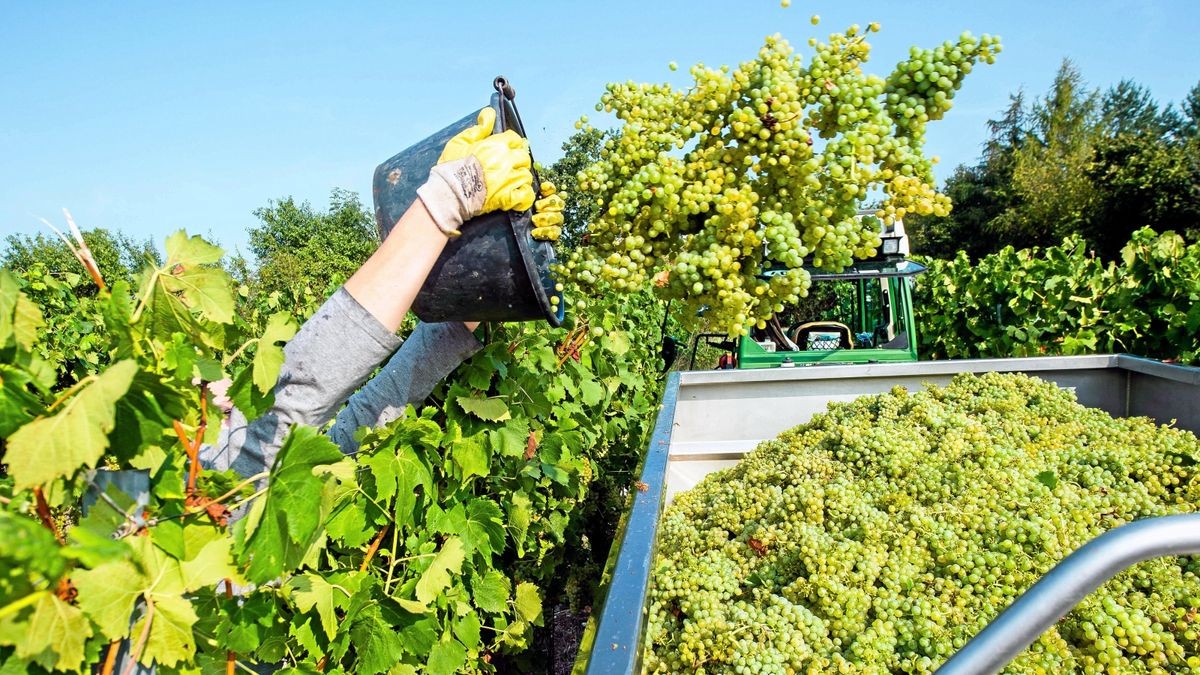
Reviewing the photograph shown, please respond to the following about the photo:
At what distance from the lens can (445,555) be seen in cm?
191

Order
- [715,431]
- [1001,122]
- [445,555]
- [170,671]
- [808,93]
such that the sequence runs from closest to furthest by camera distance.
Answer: [170,671] → [808,93] → [445,555] → [715,431] → [1001,122]

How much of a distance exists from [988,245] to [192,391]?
151 ft

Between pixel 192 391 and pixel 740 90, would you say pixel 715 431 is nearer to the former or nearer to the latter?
pixel 740 90

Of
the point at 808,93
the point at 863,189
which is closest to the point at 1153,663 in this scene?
the point at 863,189

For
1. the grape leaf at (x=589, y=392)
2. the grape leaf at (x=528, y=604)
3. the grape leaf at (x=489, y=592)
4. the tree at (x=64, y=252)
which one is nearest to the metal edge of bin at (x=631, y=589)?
the grape leaf at (x=489, y=592)

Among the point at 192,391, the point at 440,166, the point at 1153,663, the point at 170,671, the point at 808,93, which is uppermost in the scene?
the point at 808,93

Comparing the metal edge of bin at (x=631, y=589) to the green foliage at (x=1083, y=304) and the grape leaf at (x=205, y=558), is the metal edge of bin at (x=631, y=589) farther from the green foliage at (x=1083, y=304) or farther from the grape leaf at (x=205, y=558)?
the green foliage at (x=1083, y=304)

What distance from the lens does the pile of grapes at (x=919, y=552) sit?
5.58 ft

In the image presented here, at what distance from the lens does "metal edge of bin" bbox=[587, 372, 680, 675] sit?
1213 millimetres

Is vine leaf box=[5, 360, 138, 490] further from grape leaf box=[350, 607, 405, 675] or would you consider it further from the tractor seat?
the tractor seat

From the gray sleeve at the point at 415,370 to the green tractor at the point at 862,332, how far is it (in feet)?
10.9

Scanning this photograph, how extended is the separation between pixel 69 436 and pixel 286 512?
33 cm

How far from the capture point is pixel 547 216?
1.85 m

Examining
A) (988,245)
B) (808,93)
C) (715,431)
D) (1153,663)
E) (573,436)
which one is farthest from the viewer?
(988,245)
